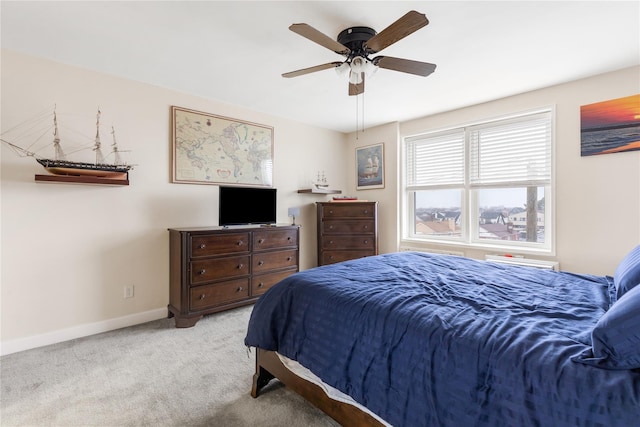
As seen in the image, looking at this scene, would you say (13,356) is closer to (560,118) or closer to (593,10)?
(593,10)

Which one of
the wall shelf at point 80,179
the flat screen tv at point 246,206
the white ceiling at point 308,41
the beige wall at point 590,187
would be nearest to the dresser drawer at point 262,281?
the flat screen tv at point 246,206

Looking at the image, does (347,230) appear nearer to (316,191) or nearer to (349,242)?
(349,242)

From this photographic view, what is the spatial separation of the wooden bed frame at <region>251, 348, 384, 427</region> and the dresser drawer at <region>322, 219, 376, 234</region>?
7.94 feet

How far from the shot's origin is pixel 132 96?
288 centimetres

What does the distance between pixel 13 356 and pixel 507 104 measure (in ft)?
17.4

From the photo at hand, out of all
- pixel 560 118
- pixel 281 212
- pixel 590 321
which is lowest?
pixel 590 321

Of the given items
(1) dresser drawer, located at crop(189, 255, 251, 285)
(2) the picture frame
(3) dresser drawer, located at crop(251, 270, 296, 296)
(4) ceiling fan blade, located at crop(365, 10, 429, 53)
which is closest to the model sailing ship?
(1) dresser drawer, located at crop(189, 255, 251, 285)

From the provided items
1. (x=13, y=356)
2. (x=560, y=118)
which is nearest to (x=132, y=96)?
(x=13, y=356)

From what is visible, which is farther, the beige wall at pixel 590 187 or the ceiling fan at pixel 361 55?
the beige wall at pixel 590 187

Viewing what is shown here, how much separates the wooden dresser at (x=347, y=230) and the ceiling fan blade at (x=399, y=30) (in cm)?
234

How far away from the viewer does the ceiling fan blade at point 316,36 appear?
1648 mm

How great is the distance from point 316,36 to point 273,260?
238cm

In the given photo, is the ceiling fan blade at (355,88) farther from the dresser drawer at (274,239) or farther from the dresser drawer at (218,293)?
the dresser drawer at (218,293)

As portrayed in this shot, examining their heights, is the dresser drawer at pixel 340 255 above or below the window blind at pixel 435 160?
below
